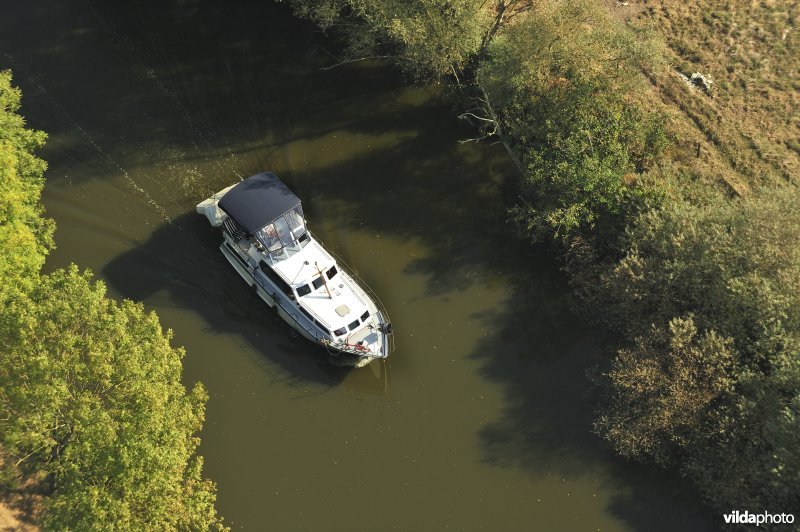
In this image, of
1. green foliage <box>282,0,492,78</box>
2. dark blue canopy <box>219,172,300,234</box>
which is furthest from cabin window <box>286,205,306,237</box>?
green foliage <box>282,0,492,78</box>

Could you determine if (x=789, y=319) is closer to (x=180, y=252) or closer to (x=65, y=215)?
(x=180, y=252)

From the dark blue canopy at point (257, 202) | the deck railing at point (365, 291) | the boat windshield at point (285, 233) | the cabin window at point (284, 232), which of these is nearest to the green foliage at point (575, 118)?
the deck railing at point (365, 291)

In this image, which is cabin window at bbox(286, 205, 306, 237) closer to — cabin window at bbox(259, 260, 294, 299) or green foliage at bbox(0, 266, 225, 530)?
cabin window at bbox(259, 260, 294, 299)

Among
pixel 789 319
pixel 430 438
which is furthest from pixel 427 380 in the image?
pixel 789 319

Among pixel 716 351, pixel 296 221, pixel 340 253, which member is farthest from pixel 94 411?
pixel 716 351

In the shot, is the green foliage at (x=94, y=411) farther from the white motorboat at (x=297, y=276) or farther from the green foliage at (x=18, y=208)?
the white motorboat at (x=297, y=276)

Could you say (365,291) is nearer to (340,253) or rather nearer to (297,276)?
(340,253)
